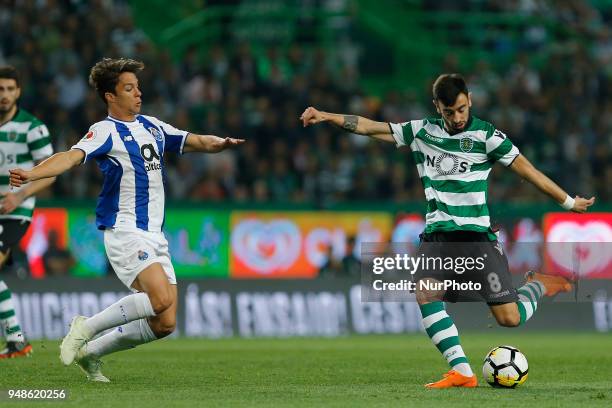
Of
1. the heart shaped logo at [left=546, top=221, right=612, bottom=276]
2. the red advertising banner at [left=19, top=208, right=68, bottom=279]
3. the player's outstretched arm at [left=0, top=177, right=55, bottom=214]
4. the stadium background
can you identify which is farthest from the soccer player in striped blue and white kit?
the heart shaped logo at [left=546, top=221, right=612, bottom=276]

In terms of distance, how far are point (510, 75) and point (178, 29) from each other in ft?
20.5

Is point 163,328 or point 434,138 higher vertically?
point 434,138

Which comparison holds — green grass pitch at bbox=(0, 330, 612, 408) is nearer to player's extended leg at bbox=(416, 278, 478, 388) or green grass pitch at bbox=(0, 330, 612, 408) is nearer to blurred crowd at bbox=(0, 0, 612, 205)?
player's extended leg at bbox=(416, 278, 478, 388)

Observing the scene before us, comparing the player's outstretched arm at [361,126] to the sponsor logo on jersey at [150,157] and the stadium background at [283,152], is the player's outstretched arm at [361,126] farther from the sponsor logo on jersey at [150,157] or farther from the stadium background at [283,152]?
the stadium background at [283,152]

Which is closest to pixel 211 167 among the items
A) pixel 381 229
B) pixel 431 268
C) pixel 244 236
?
pixel 244 236

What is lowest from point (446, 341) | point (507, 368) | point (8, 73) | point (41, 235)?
point (507, 368)

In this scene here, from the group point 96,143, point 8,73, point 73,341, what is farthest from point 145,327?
point 8,73

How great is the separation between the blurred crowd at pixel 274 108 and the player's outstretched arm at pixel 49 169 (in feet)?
31.9

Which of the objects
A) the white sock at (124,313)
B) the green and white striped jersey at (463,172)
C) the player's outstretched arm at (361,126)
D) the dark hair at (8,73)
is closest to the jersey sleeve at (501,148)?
the green and white striped jersey at (463,172)

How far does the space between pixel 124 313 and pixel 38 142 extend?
10.9ft

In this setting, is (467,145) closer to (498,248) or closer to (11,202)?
(498,248)

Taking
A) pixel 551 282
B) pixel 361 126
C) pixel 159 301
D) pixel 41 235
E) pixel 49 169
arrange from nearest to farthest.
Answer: pixel 49 169 < pixel 159 301 < pixel 361 126 < pixel 551 282 < pixel 41 235

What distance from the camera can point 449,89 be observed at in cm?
942

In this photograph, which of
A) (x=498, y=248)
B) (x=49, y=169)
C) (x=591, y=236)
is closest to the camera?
(x=49, y=169)
